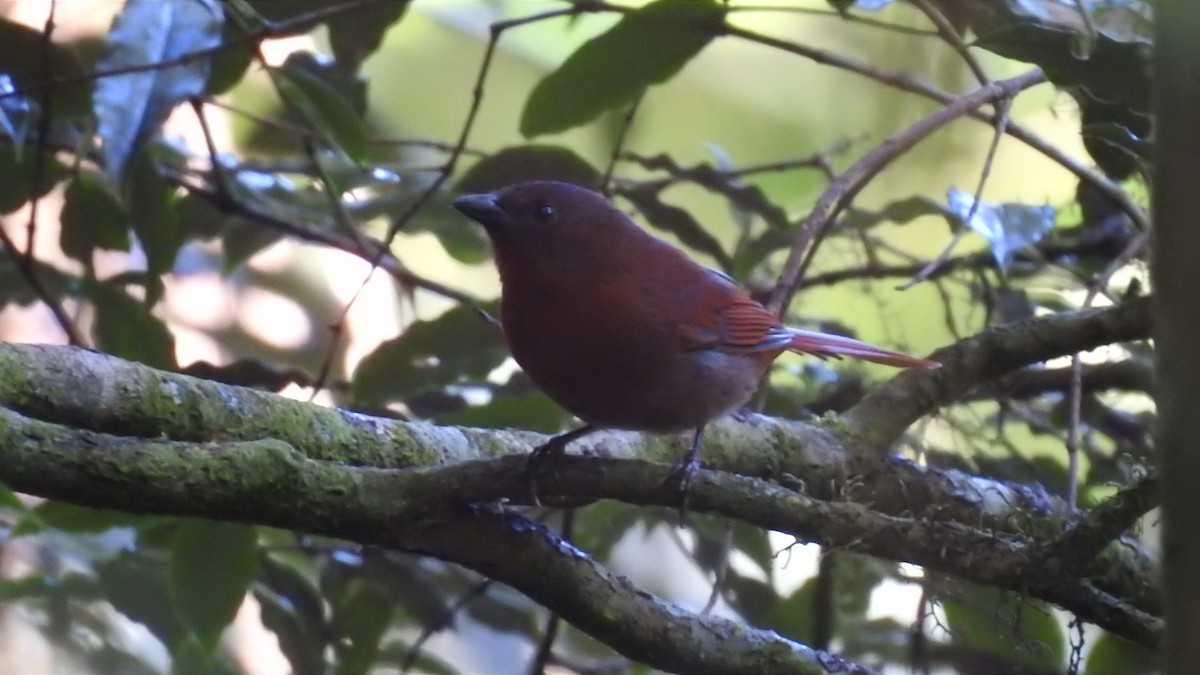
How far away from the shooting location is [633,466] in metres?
1.22

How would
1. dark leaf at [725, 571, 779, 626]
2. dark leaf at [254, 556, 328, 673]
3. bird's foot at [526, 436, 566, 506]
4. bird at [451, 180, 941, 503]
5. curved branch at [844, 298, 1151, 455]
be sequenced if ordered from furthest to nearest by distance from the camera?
dark leaf at [725, 571, 779, 626], dark leaf at [254, 556, 328, 673], curved branch at [844, 298, 1151, 455], bird at [451, 180, 941, 503], bird's foot at [526, 436, 566, 506]

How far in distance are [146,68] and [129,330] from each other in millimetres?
458

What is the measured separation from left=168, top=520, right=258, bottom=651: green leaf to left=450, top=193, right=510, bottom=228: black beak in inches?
20.7

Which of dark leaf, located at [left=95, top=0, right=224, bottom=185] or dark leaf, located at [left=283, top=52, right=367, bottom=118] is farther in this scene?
dark leaf, located at [left=283, top=52, right=367, bottom=118]

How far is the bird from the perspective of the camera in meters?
1.50

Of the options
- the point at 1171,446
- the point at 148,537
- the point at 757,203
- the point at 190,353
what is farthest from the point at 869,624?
the point at 1171,446

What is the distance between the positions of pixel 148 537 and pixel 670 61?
112 centimetres

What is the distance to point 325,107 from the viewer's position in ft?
5.98

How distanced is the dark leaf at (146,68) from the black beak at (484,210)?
0.39 meters

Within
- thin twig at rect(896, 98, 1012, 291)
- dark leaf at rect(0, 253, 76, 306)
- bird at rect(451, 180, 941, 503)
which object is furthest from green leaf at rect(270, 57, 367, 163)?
thin twig at rect(896, 98, 1012, 291)

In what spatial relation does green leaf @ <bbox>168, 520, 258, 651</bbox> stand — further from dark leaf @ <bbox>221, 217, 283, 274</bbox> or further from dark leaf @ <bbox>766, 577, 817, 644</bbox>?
dark leaf @ <bbox>766, 577, 817, 644</bbox>

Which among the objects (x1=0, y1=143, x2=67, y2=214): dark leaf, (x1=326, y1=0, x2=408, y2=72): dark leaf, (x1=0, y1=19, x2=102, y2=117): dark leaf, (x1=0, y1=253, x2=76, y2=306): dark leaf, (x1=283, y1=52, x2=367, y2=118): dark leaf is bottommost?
(x1=0, y1=253, x2=76, y2=306): dark leaf

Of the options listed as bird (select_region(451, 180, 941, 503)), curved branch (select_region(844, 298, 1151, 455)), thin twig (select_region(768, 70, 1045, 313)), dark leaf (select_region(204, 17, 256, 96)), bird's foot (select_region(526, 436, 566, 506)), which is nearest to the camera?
bird's foot (select_region(526, 436, 566, 506))

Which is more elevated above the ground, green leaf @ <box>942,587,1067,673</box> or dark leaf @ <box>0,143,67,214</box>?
dark leaf @ <box>0,143,67,214</box>
